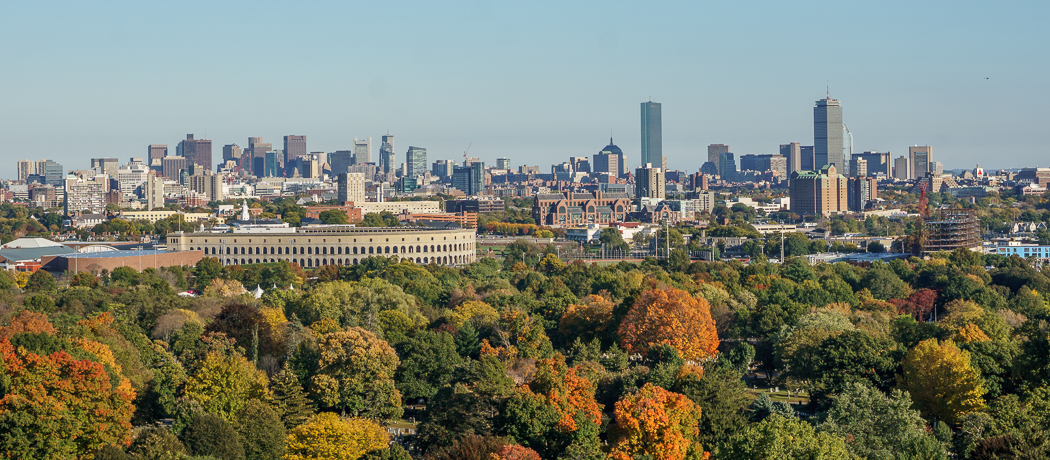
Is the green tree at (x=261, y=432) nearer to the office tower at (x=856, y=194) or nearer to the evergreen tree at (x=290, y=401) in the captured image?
the evergreen tree at (x=290, y=401)

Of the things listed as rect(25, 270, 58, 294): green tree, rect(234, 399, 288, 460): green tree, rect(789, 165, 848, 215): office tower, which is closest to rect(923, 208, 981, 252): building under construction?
rect(25, 270, 58, 294): green tree

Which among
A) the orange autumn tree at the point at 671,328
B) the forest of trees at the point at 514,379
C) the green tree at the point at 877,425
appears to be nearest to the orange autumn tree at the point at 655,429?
the forest of trees at the point at 514,379

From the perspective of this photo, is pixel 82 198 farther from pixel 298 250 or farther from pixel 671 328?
pixel 671 328

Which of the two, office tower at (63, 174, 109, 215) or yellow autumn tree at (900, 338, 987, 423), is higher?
office tower at (63, 174, 109, 215)

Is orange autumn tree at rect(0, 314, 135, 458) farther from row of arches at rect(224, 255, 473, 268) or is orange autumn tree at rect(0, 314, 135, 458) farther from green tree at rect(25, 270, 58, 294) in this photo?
row of arches at rect(224, 255, 473, 268)

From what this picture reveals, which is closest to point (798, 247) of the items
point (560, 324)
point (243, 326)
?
point (560, 324)

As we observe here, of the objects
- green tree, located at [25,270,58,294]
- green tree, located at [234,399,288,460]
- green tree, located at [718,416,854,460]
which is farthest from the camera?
green tree, located at [25,270,58,294]
